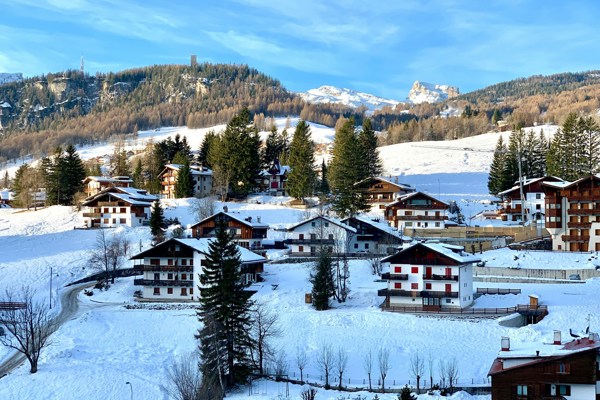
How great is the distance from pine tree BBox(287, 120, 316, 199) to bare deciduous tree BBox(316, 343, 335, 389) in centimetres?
5097

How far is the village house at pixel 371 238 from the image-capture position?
73.2 meters

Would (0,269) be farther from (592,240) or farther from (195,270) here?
(592,240)

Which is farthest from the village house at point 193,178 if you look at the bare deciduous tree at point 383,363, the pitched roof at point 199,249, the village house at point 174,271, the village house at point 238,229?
the bare deciduous tree at point 383,363

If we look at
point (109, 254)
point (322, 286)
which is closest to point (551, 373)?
point (322, 286)

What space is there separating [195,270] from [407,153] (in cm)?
9513

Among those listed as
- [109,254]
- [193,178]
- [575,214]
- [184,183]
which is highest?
[193,178]

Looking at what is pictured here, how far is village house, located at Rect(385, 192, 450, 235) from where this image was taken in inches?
3273

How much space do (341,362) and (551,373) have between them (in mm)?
15131

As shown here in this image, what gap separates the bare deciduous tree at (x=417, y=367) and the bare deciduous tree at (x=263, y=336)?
9.30m

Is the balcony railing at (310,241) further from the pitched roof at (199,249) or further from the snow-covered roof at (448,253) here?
the snow-covered roof at (448,253)

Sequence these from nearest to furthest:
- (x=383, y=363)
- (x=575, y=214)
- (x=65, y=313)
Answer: (x=383, y=363)
(x=65, y=313)
(x=575, y=214)

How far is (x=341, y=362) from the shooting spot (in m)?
44.3

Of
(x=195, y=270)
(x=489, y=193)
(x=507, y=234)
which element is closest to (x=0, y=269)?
(x=195, y=270)

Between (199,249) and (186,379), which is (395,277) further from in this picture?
(186,379)
